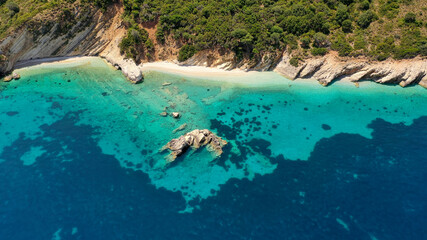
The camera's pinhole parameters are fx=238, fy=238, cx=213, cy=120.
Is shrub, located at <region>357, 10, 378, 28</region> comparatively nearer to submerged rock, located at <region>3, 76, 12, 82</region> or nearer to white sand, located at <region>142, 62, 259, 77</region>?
white sand, located at <region>142, 62, 259, 77</region>

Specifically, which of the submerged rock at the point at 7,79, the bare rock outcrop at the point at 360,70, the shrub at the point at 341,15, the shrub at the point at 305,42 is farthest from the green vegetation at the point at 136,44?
the shrub at the point at 341,15

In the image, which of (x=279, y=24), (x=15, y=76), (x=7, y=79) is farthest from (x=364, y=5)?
(x=7, y=79)

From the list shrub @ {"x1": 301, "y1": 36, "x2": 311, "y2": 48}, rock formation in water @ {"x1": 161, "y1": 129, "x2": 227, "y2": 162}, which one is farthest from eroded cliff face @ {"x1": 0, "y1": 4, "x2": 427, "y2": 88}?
rock formation in water @ {"x1": 161, "y1": 129, "x2": 227, "y2": 162}

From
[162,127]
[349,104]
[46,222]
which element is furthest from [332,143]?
[46,222]

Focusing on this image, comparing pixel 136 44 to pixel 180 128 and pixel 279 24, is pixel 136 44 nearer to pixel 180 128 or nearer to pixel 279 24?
pixel 180 128

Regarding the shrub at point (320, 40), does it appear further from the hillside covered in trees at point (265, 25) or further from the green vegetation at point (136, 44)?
the green vegetation at point (136, 44)

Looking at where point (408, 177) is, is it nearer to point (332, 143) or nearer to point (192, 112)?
point (332, 143)
